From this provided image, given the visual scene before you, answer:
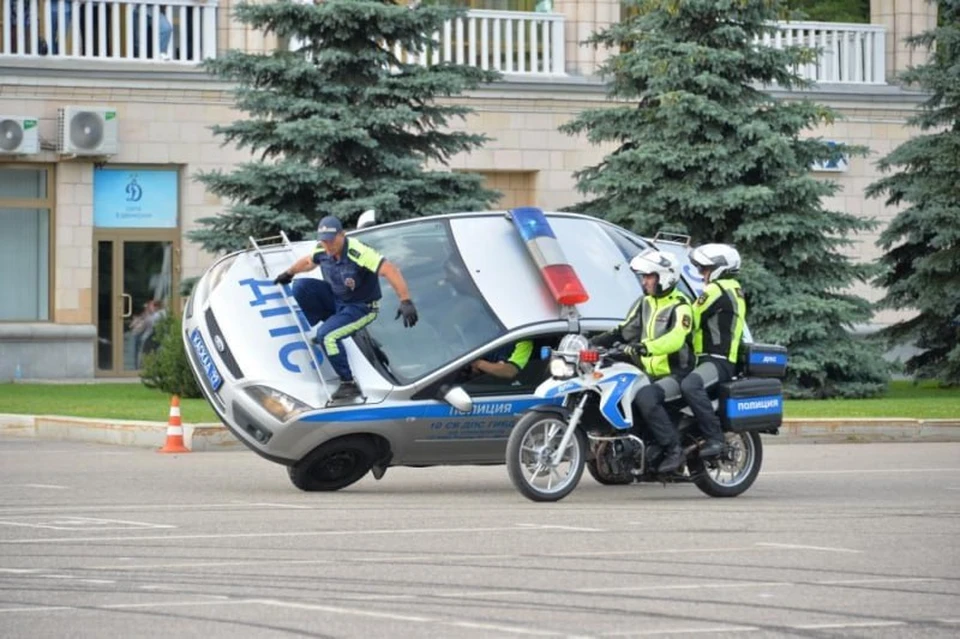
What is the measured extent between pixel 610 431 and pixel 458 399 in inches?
47.2

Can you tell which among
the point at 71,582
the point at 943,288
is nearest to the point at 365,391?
the point at 71,582

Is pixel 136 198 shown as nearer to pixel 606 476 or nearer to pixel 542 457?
pixel 606 476

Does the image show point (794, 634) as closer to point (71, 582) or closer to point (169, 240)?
point (71, 582)

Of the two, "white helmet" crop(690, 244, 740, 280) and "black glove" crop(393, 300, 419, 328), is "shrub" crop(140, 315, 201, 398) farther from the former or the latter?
"white helmet" crop(690, 244, 740, 280)

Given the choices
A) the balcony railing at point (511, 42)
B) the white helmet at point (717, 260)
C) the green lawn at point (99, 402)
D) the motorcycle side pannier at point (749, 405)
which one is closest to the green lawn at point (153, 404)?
the green lawn at point (99, 402)

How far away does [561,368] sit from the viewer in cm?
1459

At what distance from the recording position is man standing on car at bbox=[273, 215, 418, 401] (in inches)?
598

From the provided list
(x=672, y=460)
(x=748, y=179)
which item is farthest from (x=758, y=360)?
(x=748, y=179)

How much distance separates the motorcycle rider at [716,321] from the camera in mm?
15141

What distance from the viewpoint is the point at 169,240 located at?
113ft

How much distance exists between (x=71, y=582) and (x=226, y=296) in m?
6.17

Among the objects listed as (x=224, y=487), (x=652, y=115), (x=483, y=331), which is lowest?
(x=224, y=487)

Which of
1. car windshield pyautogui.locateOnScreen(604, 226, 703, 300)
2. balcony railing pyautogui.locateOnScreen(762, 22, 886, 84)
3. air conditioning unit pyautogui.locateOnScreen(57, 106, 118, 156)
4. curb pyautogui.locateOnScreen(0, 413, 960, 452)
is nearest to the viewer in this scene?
car windshield pyautogui.locateOnScreen(604, 226, 703, 300)

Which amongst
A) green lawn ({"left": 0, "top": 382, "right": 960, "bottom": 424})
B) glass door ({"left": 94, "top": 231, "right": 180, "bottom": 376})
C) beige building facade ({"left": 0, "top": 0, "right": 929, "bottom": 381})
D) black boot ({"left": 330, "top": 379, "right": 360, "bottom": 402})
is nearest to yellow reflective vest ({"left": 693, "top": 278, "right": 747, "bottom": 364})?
black boot ({"left": 330, "top": 379, "right": 360, "bottom": 402})
